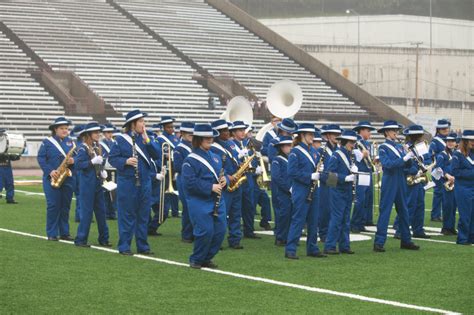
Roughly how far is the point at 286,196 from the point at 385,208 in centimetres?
147

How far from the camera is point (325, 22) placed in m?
64.1

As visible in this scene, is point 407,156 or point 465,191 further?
point 465,191

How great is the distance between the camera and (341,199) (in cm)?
1323

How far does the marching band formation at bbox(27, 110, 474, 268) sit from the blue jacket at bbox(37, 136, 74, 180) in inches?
0.6

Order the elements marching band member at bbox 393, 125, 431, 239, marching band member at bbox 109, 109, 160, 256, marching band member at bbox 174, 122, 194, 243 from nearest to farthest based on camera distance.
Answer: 1. marching band member at bbox 109, 109, 160, 256
2. marching band member at bbox 174, 122, 194, 243
3. marching band member at bbox 393, 125, 431, 239

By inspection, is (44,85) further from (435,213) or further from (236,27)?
(435,213)

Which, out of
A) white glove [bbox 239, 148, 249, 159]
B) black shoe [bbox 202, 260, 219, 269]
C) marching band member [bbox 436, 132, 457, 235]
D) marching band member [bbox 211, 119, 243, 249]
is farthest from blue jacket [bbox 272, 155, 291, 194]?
marching band member [bbox 436, 132, 457, 235]

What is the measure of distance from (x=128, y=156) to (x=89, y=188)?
1.33 metres

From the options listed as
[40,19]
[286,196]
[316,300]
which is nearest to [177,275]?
[316,300]

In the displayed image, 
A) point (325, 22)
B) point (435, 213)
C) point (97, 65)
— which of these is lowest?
point (435, 213)

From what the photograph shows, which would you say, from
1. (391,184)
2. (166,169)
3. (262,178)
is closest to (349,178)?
(391,184)

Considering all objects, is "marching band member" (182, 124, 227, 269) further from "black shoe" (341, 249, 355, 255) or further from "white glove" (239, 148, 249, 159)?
"white glove" (239, 148, 249, 159)

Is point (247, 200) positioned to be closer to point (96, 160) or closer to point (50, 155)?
point (96, 160)

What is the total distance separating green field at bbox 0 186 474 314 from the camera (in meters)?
9.28
